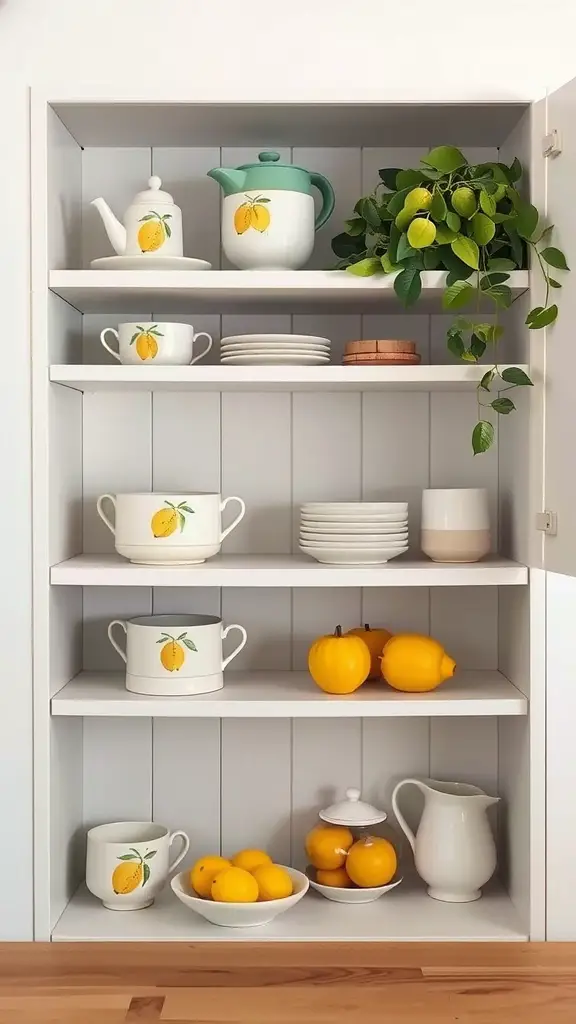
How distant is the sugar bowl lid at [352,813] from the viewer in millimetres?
1680

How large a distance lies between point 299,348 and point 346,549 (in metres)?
0.29

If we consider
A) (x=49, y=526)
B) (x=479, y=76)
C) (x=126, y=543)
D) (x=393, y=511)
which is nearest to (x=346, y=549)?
(x=393, y=511)

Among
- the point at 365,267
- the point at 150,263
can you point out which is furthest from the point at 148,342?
the point at 365,267

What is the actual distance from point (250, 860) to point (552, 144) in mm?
1075

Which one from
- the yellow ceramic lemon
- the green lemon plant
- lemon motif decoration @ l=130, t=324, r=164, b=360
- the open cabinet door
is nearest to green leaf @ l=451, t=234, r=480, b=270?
the green lemon plant

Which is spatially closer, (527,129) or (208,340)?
(527,129)

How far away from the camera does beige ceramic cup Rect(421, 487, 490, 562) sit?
1.64 metres

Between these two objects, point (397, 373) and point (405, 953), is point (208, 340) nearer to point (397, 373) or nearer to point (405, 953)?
point (397, 373)

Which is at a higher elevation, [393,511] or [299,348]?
[299,348]

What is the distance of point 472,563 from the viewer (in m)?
1.65

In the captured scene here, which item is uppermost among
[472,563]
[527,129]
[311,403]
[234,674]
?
[527,129]

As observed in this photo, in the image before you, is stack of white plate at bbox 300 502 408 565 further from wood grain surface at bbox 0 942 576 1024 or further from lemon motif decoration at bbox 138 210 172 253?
wood grain surface at bbox 0 942 576 1024

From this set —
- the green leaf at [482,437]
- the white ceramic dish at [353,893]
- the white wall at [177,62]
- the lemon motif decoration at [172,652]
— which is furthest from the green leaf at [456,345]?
the white ceramic dish at [353,893]

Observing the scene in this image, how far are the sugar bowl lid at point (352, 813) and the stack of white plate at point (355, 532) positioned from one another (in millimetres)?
383
